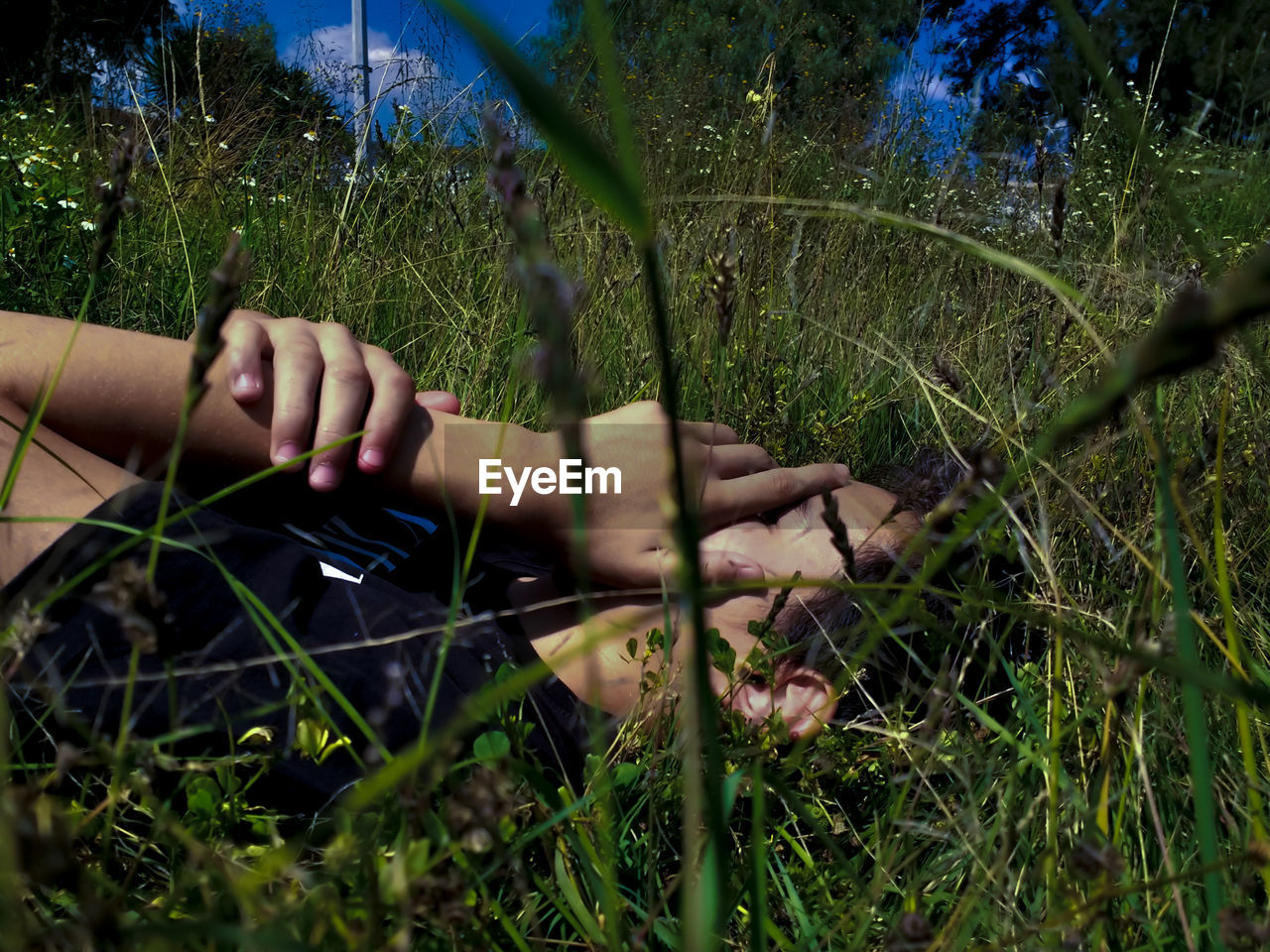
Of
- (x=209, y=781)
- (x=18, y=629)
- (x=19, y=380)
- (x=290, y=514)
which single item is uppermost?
(x=19, y=380)

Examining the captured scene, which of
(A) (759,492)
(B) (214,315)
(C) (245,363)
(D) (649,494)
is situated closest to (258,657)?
(C) (245,363)

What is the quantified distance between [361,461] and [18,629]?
2.40 ft

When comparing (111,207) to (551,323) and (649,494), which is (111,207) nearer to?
(551,323)

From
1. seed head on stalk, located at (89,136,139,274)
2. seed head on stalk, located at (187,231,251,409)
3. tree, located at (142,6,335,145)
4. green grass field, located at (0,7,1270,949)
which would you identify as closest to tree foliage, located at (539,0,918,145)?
green grass field, located at (0,7,1270,949)

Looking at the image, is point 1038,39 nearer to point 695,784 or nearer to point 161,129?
point 161,129

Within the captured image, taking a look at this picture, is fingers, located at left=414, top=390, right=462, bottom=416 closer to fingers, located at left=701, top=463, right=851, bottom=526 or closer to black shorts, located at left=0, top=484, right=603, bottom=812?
black shorts, located at left=0, top=484, right=603, bottom=812

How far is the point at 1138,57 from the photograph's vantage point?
31.0 feet

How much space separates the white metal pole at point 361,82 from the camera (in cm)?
245

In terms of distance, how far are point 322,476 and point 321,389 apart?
151mm

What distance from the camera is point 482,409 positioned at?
1940mm

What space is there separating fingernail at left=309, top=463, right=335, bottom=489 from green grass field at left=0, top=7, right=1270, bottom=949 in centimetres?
43

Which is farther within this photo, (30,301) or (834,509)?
(30,301)

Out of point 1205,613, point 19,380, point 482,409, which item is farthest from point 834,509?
point 482,409

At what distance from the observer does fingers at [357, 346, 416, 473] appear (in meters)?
1.29
